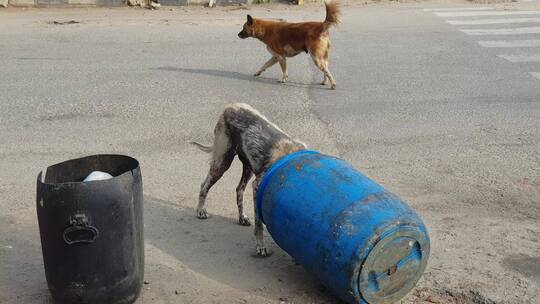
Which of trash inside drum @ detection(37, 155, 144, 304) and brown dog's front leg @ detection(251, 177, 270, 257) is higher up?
trash inside drum @ detection(37, 155, 144, 304)

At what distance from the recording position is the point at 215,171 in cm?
604

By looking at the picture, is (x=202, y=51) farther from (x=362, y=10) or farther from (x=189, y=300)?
(x=189, y=300)

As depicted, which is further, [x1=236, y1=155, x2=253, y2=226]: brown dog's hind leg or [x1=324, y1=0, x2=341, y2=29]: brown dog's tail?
[x1=324, y1=0, x2=341, y2=29]: brown dog's tail

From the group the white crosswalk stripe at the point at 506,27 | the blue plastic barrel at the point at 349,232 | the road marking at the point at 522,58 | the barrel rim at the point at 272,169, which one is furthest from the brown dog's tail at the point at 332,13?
the blue plastic barrel at the point at 349,232

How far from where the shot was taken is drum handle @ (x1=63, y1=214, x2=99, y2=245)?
4199 mm

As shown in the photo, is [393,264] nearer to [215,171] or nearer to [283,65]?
[215,171]

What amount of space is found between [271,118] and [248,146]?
368 cm

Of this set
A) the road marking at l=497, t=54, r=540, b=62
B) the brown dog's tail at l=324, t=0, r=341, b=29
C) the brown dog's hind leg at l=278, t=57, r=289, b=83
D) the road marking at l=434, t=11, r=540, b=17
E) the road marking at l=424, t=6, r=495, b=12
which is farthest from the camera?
the road marking at l=424, t=6, r=495, b=12

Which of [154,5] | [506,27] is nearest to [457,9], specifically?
[506,27]

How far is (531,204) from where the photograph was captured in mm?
6496

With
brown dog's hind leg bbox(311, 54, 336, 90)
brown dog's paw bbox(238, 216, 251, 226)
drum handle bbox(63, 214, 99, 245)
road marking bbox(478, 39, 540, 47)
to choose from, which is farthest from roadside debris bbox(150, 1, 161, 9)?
drum handle bbox(63, 214, 99, 245)

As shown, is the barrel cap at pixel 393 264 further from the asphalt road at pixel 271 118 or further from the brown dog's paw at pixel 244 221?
the brown dog's paw at pixel 244 221

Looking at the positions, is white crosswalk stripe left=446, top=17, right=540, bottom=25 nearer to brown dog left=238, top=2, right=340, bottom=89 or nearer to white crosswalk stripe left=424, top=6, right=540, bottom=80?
white crosswalk stripe left=424, top=6, right=540, bottom=80

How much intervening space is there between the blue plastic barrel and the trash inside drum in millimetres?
1013
